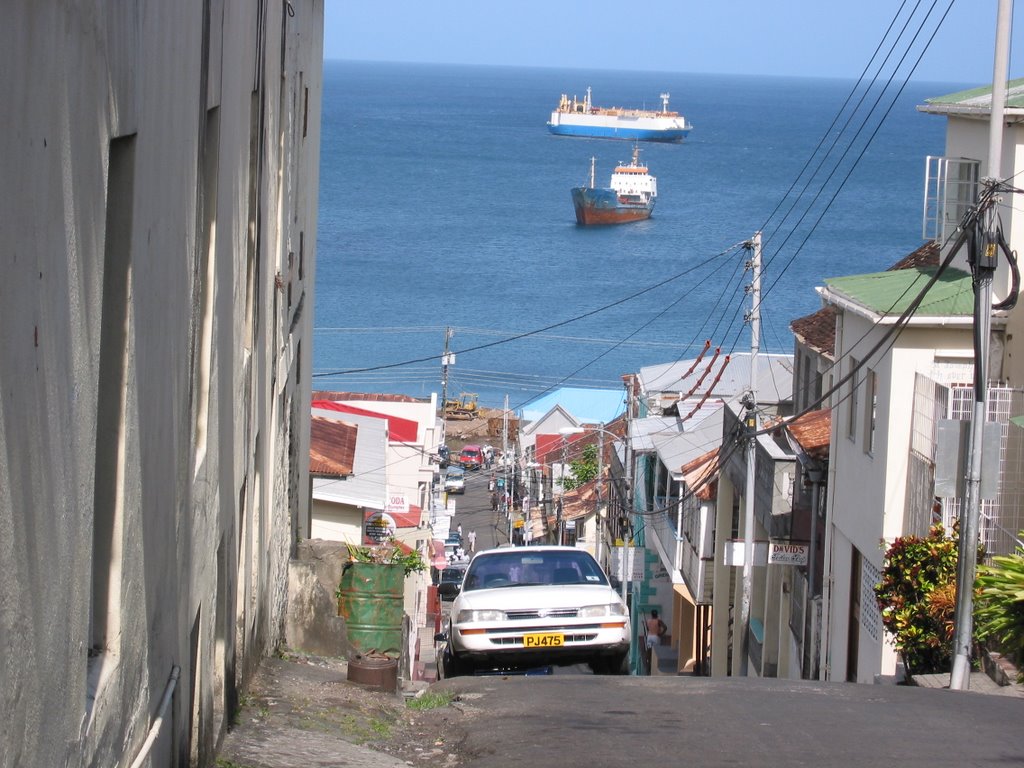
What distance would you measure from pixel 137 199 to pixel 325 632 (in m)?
10.3

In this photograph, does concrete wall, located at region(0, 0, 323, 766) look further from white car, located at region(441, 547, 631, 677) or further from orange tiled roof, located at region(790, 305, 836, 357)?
orange tiled roof, located at region(790, 305, 836, 357)

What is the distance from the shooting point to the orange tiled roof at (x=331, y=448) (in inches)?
1037

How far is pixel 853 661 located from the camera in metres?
21.4

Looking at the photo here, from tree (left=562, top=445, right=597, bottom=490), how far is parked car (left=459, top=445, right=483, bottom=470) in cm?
618

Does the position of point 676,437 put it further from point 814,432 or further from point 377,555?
point 377,555

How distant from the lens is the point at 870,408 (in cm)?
2088

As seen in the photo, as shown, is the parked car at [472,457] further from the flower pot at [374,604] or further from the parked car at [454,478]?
the flower pot at [374,604]

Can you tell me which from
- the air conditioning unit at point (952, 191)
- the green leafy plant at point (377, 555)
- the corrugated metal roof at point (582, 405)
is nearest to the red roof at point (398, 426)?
the corrugated metal roof at point (582, 405)

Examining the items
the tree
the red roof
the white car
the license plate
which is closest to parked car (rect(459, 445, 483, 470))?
the tree

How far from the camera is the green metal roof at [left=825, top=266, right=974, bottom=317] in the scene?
19344mm

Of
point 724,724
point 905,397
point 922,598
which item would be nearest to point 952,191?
point 905,397

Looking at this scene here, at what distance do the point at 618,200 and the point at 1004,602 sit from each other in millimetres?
125310

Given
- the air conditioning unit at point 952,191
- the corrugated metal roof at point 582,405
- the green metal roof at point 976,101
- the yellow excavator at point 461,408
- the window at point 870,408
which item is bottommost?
the yellow excavator at point 461,408

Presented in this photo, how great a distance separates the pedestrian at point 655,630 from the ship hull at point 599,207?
9776 centimetres
